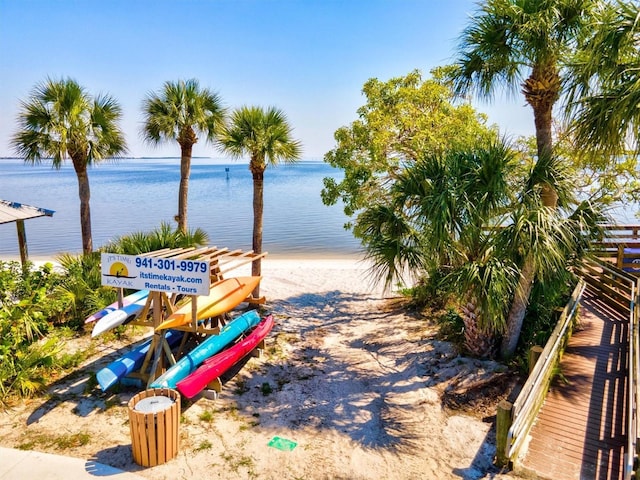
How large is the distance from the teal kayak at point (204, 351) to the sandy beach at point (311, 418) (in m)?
0.64

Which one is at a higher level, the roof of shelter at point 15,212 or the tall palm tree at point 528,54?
the tall palm tree at point 528,54

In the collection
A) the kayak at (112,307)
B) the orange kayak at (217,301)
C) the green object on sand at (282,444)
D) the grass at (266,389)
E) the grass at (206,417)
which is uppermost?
the orange kayak at (217,301)

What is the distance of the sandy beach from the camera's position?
5797mm

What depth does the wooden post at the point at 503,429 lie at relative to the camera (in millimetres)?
5398

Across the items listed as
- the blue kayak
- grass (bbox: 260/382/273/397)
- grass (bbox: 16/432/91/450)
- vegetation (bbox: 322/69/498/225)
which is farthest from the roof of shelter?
vegetation (bbox: 322/69/498/225)

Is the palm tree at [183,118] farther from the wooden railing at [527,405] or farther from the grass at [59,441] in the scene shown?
the wooden railing at [527,405]

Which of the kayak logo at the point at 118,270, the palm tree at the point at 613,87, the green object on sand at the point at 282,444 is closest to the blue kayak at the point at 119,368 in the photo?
the kayak logo at the point at 118,270

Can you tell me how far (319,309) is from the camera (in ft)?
42.9

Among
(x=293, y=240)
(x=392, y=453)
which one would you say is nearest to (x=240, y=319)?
(x=392, y=453)

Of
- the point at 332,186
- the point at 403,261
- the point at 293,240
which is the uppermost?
the point at 332,186

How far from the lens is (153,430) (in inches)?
214

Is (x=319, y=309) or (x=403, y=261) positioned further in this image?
(x=319, y=309)

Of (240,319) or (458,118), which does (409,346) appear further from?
(458,118)

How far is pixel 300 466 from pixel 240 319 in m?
4.00
